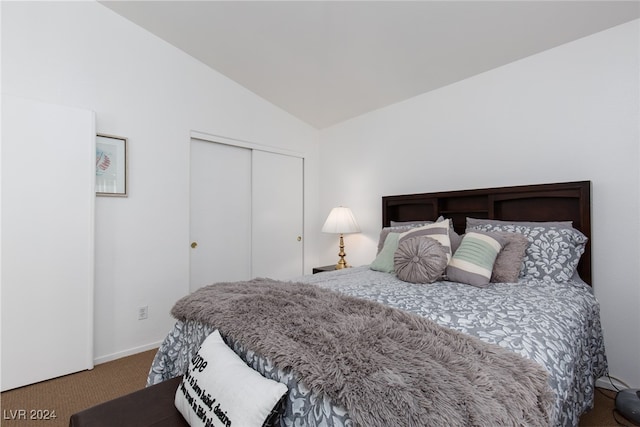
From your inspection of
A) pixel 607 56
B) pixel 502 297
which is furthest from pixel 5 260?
pixel 607 56

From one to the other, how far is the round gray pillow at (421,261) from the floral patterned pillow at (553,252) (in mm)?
557

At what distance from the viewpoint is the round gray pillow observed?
196 cm

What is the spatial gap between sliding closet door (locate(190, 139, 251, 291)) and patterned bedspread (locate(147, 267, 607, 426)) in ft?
5.07

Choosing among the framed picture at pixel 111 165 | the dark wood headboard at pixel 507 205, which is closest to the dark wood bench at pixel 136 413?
the framed picture at pixel 111 165

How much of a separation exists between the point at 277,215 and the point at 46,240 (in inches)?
84.1

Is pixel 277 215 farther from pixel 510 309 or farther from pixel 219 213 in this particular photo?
pixel 510 309

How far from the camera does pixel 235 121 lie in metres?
3.38

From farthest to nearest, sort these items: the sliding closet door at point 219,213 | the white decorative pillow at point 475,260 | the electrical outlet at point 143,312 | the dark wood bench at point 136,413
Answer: the sliding closet door at point 219,213, the electrical outlet at point 143,312, the white decorative pillow at point 475,260, the dark wood bench at point 136,413

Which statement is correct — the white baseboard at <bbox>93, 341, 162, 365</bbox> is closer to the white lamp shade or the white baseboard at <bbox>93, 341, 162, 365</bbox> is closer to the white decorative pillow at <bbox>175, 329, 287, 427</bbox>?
the white decorative pillow at <bbox>175, 329, 287, 427</bbox>

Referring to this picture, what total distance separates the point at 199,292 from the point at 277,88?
7.99 feet

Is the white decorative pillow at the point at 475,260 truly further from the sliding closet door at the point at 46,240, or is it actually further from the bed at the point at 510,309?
the sliding closet door at the point at 46,240

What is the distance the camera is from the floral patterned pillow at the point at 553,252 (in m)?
1.94

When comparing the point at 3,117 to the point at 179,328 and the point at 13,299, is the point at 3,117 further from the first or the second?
the point at 179,328

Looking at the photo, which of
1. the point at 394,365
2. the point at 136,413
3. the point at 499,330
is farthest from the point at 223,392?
the point at 499,330
